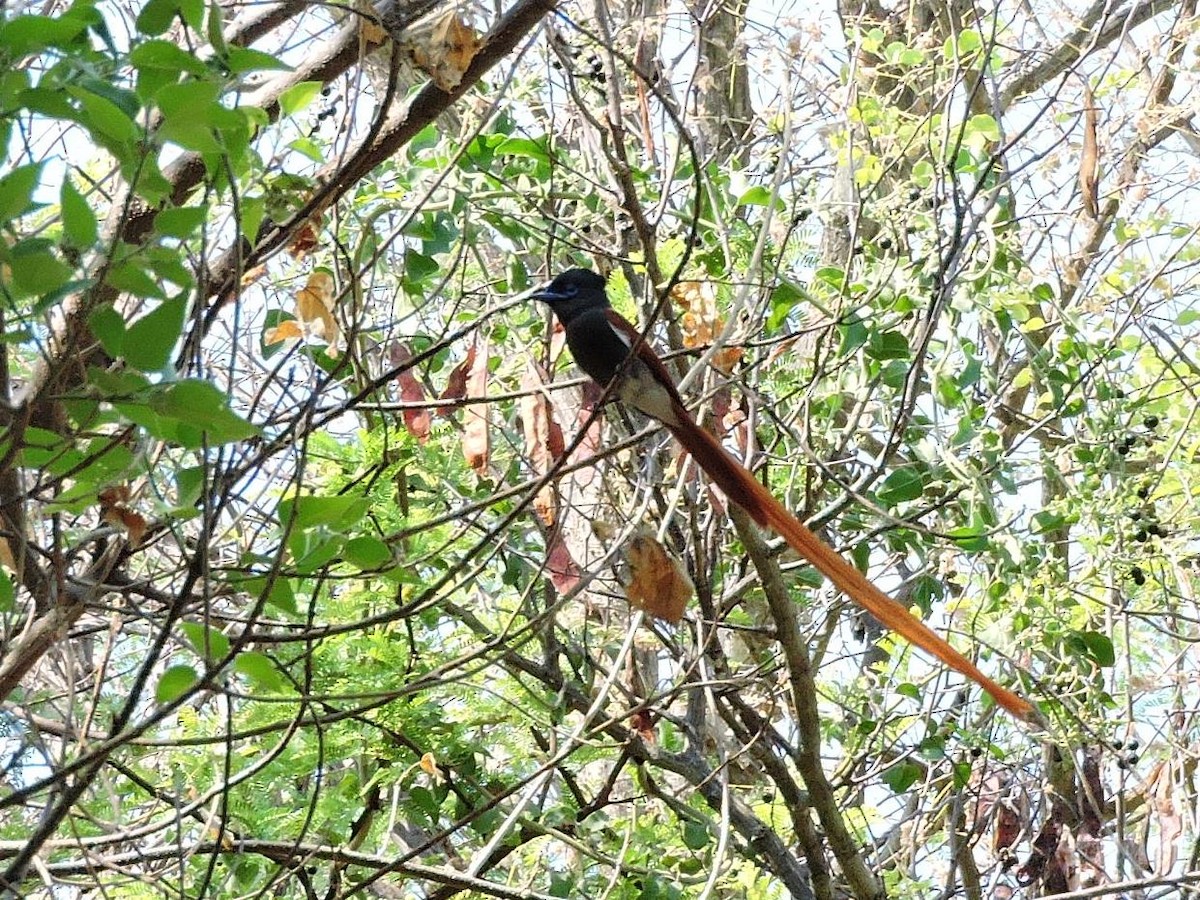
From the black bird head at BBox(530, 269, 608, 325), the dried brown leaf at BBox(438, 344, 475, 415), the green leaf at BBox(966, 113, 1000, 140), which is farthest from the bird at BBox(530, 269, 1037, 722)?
the green leaf at BBox(966, 113, 1000, 140)

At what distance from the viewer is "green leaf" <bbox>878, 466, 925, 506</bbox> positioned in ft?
8.62

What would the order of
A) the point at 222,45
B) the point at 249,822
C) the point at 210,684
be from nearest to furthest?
1. the point at 222,45
2. the point at 210,684
3. the point at 249,822

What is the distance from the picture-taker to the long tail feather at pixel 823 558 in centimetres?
→ 179

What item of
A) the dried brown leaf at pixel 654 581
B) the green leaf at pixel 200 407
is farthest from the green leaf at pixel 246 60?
the dried brown leaf at pixel 654 581

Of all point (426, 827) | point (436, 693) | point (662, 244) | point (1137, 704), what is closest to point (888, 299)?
point (662, 244)

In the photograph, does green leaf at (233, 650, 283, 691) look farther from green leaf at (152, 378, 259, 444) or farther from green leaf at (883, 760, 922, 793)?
green leaf at (883, 760, 922, 793)

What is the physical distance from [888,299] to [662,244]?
45 centimetres

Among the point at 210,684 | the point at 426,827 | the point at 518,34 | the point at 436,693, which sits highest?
the point at 518,34

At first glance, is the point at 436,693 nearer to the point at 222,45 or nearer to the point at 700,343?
the point at 700,343

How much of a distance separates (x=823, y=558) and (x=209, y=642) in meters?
0.99

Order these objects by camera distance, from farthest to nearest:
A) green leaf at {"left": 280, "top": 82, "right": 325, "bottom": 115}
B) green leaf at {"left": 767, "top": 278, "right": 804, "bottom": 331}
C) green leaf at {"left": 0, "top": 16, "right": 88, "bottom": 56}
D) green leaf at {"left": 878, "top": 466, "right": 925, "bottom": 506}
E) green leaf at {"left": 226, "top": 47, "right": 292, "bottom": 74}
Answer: green leaf at {"left": 878, "top": 466, "right": 925, "bottom": 506} → green leaf at {"left": 767, "top": 278, "right": 804, "bottom": 331} → green leaf at {"left": 280, "top": 82, "right": 325, "bottom": 115} → green leaf at {"left": 226, "top": 47, "right": 292, "bottom": 74} → green leaf at {"left": 0, "top": 16, "right": 88, "bottom": 56}

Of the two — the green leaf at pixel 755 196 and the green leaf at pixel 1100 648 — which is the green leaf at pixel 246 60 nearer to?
the green leaf at pixel 755 196

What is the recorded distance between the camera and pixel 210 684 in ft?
4.35

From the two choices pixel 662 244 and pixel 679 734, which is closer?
pixel 662 244
